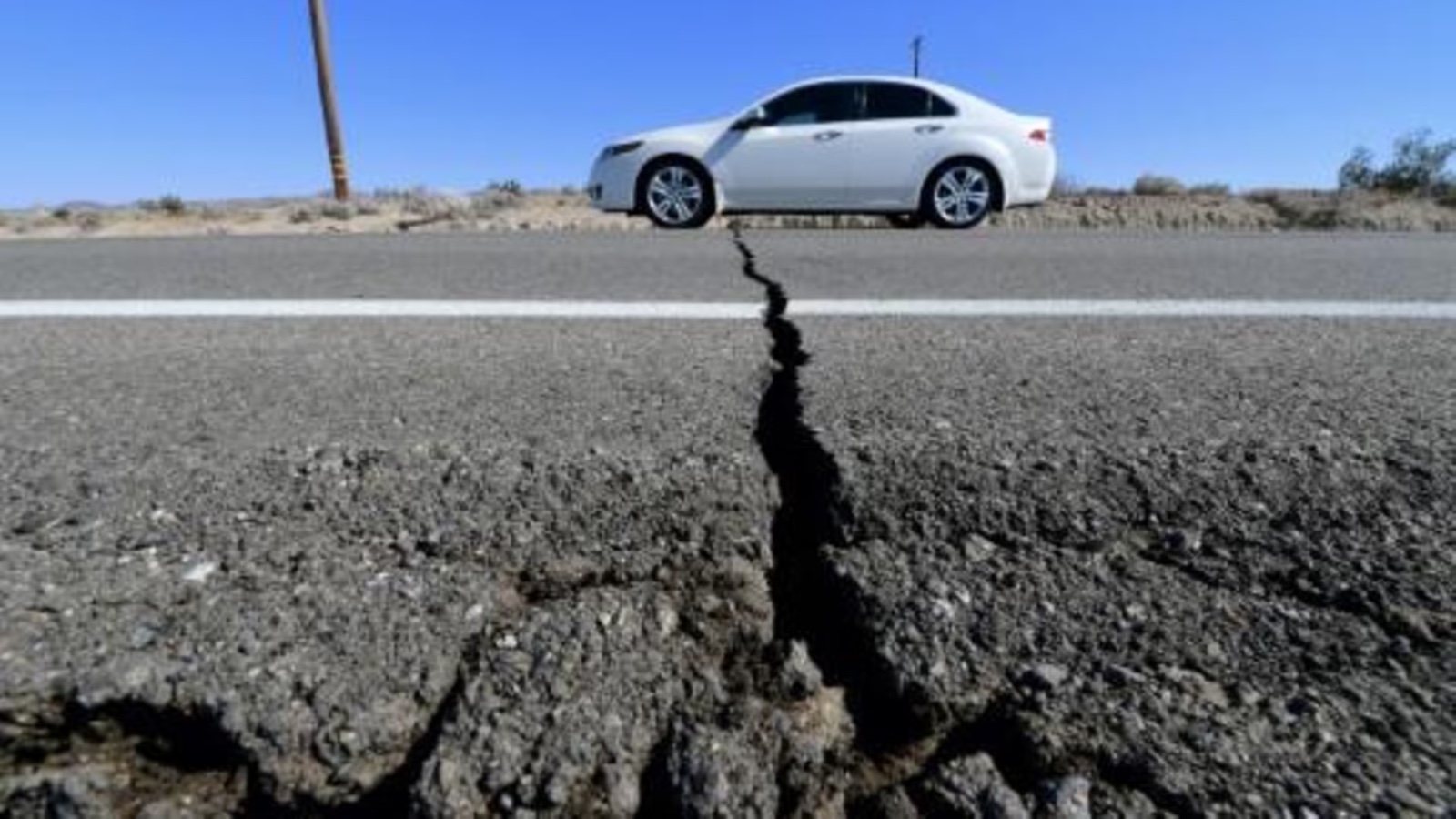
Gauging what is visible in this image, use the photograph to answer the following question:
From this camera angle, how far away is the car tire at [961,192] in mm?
9273

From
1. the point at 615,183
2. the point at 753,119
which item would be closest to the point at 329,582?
the point at 615,183

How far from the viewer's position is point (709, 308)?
378cm

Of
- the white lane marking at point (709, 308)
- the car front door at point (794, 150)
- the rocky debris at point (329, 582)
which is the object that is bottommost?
the rocky debris at point (329, 582)

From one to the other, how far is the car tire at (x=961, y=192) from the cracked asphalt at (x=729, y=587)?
6.62m

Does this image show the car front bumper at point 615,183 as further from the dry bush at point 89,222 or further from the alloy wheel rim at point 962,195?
the dry bush at point 89,222

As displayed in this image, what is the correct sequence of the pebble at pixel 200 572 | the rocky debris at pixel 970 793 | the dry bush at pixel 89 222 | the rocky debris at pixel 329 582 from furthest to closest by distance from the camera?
the dry bush at pixel 89 222 → the pebble at pixel 200 572 → the rocky debris at pixel 329 582 → the rocky debris at pixel 970 793

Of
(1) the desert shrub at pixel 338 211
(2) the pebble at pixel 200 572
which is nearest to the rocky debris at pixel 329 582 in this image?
(2) the pebble at pixel 200 572

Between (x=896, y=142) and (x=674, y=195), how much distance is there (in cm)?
201

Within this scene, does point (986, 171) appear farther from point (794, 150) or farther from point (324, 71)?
point (324, 71)

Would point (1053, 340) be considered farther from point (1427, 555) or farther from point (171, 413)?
point (171, 413)

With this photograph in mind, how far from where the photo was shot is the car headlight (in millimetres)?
9219

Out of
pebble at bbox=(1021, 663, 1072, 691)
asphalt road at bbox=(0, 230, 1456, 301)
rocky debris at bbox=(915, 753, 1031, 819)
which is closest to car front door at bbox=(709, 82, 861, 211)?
asphalt road at bbox=(0, 230, 1456, 301)

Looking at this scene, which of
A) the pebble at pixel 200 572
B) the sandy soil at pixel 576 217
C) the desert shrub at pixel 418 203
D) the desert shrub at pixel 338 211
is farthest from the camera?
the desert shrub at pixel 418 203

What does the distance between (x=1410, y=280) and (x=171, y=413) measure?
4833 mm
